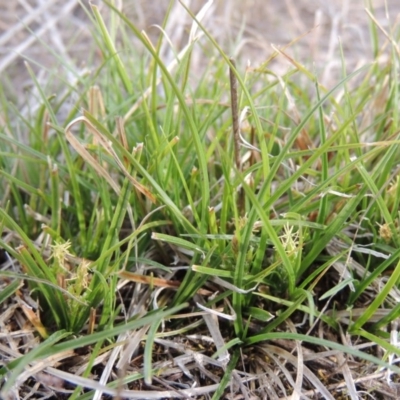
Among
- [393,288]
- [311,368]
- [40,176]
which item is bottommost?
[311,368]

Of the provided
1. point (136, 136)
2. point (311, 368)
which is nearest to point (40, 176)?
point (136, 136)

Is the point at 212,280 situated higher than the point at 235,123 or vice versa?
the point at 235,123

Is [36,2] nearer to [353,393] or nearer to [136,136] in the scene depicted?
[136,136]

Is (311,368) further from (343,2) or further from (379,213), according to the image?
(343,2)

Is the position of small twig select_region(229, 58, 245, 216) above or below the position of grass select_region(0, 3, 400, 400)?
above

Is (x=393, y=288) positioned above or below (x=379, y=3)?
below

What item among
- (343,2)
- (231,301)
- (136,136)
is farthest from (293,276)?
(343,2)

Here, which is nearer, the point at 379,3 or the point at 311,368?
the point at 311,368

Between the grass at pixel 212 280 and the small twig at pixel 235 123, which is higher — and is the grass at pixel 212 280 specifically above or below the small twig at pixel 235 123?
below

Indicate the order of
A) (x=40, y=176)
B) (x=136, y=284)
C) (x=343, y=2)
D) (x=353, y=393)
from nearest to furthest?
(x=353, y=393), (x=136, y=284), (x=40, y=176), (x=343, y=2)

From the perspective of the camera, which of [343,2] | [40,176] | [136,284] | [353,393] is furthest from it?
[343,2]
